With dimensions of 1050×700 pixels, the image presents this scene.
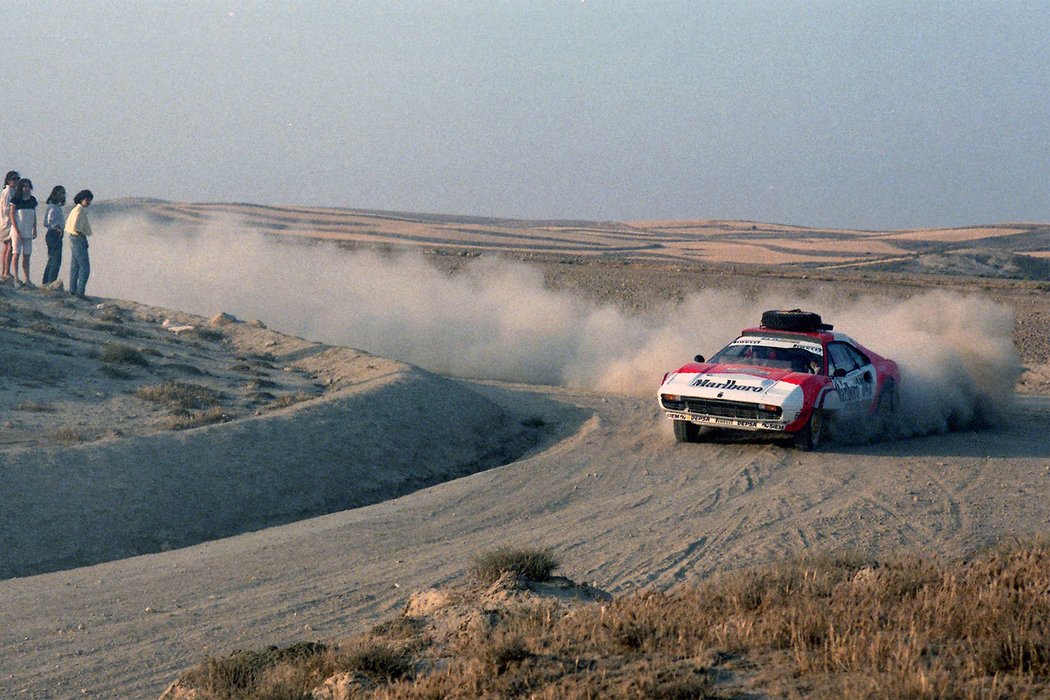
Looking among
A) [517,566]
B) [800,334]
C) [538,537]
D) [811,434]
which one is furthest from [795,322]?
[517,566]

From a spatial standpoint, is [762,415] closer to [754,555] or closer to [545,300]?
[754,555]

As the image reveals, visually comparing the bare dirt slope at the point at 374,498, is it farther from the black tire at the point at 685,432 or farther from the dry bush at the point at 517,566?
the dry bush at the point at 517,566

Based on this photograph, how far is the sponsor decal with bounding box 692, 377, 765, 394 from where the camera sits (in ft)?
48.4

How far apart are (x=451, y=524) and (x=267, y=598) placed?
310 cm

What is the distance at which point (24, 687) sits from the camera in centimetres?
674

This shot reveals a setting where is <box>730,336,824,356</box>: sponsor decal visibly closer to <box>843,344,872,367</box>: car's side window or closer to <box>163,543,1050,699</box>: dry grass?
<box>843,344,872,367</box>: car's side window

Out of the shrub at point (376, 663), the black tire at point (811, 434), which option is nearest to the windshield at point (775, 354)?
the black tire at point (811, 434)

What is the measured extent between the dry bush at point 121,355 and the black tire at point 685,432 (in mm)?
9370

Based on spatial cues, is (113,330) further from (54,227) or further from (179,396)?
(179,396)

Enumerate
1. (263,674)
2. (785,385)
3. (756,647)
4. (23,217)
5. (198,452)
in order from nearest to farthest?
(756,647), (263,674), (198,452), (785,385), (23,217)

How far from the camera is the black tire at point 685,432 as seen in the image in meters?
15.6

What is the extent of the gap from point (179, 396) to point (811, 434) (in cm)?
919

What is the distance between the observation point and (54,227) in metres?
24.0

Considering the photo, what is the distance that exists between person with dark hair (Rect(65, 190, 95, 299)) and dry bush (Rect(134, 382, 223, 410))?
252 inches
